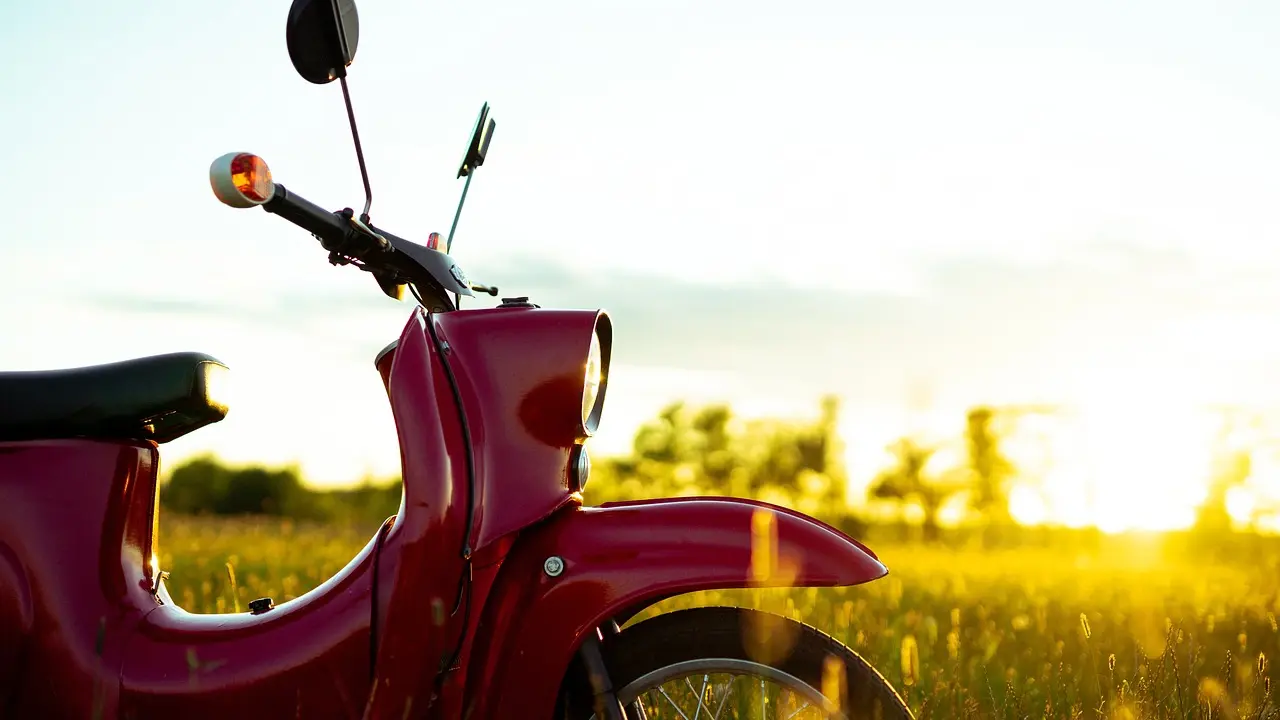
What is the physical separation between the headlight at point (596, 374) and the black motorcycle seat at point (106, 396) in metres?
0.93

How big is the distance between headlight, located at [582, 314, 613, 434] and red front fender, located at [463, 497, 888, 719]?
0.73 feet

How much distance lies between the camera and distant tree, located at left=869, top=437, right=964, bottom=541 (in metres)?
42.6

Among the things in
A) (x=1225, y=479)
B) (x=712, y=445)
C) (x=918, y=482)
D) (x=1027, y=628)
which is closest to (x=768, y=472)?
(x=712, y=445)

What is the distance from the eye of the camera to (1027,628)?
5586mm

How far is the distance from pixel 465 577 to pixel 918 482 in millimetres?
43694

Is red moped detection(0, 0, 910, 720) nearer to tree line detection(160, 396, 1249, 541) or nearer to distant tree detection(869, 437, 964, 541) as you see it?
tree line detection(160, 396, 1249, 541)

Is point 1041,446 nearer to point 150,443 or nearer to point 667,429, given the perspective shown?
point 667,429

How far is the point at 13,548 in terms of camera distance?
8.11 feet

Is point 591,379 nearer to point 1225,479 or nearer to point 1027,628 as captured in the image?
point 1027,628

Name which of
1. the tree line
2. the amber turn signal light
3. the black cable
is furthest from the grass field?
the tree line

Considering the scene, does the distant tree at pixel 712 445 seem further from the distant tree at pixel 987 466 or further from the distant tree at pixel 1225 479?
the distant tree at pixel 1225 479

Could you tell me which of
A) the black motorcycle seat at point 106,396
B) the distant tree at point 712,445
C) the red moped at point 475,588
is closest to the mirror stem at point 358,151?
the red moped at point 475,588

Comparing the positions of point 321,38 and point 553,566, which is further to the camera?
point 321,38

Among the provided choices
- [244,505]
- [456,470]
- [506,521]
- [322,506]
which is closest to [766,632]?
[506,521]
